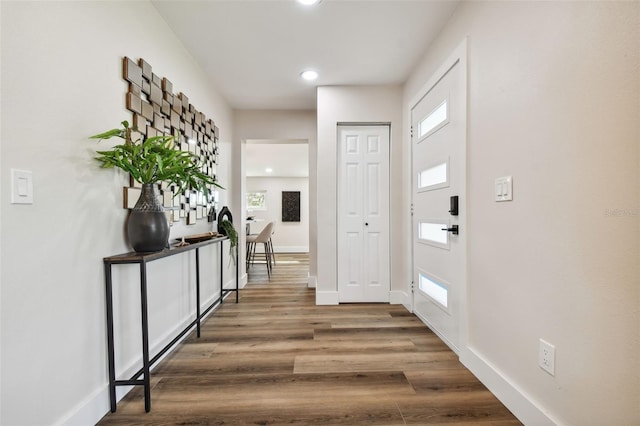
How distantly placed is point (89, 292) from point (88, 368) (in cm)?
35

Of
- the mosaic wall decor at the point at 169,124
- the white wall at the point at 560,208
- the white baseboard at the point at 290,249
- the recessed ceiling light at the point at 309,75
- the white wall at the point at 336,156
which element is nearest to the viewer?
the white wall at the point at 560,208

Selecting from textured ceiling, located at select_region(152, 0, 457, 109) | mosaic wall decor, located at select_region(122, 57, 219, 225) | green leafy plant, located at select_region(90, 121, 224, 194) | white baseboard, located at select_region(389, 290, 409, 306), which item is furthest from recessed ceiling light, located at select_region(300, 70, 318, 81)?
white baseboard, located at select_region(389, 290, 409, 306)

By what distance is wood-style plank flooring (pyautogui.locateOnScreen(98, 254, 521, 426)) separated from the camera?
1.36 metres

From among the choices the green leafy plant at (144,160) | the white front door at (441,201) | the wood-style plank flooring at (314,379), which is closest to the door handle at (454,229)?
the white front door at (441,201)

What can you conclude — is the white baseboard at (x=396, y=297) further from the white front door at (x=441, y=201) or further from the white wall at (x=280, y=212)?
the white wall at (x=280, y=212)

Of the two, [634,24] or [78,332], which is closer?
[634,24]

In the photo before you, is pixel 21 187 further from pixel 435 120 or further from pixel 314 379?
pixel 435 120

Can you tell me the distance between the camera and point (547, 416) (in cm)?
117

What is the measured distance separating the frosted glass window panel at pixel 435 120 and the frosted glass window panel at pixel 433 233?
78cm

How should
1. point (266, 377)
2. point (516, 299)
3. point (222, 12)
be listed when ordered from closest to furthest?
1. point (516, 299)
2. point (266, 377)
3. point (222, 12)

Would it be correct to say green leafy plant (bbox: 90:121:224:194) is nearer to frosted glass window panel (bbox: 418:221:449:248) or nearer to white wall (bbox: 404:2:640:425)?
white wall (bbox: 404:2:640:425)

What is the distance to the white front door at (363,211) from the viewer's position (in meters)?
3.08

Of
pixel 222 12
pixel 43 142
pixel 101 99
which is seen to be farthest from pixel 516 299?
pixel 222 12

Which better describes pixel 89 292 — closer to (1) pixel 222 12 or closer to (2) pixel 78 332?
(2) pixel 78 332
